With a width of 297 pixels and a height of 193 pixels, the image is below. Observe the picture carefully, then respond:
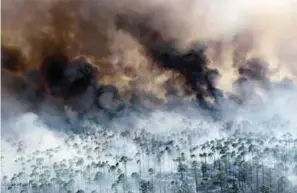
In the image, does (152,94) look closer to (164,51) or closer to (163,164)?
(164,51)

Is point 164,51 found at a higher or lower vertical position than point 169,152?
higher

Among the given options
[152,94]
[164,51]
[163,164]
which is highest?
[164,51]

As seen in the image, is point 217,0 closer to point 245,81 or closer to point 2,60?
point 245,81

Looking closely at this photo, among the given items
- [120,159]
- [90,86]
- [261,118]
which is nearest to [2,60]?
[90,86]

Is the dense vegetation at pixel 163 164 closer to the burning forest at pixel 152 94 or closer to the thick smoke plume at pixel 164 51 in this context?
the burning forest at pixel 152 94

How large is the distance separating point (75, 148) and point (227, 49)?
91 cm

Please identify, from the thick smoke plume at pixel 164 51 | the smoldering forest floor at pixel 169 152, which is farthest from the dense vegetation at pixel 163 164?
the thick smoke plume at pixel 164 51

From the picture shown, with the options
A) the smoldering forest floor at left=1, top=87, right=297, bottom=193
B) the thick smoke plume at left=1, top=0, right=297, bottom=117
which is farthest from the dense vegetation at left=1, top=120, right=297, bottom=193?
the thick smoke plume at left=1, top=0, right=297, bottom=117

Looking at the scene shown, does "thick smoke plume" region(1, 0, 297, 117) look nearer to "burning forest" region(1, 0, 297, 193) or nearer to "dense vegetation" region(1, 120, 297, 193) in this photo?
"burning forest" region(1, 0, 297, 193)

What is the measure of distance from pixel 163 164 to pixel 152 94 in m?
0.35

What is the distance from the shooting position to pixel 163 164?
105 inches

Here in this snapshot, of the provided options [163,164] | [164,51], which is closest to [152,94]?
[164,51]

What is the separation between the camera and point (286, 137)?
267cm

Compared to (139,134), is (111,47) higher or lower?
higher
